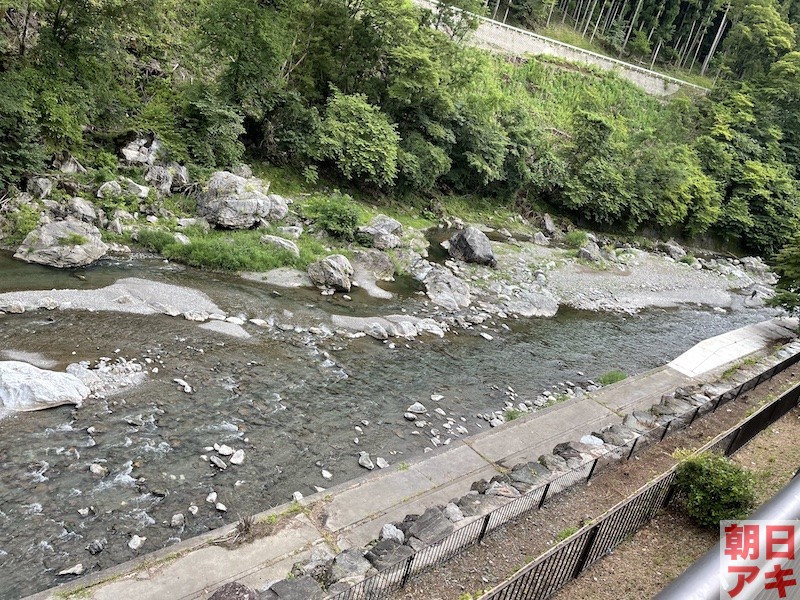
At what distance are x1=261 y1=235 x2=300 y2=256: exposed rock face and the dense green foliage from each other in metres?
1.70

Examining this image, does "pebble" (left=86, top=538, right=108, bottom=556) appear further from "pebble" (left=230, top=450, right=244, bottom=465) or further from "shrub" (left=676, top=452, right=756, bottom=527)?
"shrub" (left=676, top=452, right=756, bottom=527)

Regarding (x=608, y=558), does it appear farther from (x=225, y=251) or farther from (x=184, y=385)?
(x=225, y=251)

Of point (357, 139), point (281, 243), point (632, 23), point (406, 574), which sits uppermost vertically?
point (632, 23)

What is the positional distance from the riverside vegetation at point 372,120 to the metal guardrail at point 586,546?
14.6 meters

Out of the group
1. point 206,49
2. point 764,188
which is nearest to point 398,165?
point 206,49

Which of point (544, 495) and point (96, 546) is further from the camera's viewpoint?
point (544, 495)

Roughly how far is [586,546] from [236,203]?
57.9 ft

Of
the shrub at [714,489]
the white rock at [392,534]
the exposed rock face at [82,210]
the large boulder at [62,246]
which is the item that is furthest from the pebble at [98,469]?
the exposed rock face at [82,210]

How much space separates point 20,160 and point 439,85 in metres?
19.5

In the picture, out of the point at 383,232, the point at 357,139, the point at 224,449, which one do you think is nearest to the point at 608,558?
the point at 224,449

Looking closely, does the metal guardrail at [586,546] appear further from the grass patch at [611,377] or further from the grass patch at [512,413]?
the grass patch at [611,377]

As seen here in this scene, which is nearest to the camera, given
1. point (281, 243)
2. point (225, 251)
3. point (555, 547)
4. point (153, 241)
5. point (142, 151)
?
point (555, 547)

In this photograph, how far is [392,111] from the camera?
94.4 feet

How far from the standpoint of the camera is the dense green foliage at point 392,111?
1827 cm
